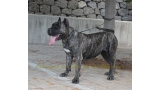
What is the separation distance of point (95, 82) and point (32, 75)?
1395mm

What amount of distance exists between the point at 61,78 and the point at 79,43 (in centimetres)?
88

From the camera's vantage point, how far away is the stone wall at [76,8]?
12.9 meters

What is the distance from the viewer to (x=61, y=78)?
6375mm

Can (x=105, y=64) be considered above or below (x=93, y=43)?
below

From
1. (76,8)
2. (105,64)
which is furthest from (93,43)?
(76,8)

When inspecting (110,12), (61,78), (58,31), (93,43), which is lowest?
(61,78)

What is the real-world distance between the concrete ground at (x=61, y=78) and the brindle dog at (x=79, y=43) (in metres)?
0.22

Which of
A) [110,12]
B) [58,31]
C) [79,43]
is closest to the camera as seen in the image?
[58,31]

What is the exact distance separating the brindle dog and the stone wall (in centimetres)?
671

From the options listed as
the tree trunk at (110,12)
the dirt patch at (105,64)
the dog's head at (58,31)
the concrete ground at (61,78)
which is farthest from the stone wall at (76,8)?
the dog's head at (58,31)

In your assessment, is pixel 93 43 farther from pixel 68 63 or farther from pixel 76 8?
pixel 76 8

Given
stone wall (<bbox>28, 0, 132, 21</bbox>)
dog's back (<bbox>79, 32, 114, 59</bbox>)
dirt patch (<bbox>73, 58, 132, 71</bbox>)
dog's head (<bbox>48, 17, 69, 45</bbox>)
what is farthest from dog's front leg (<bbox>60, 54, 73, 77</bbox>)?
stone wall (<bbox>28, 0, 132, 21</bbox>)
